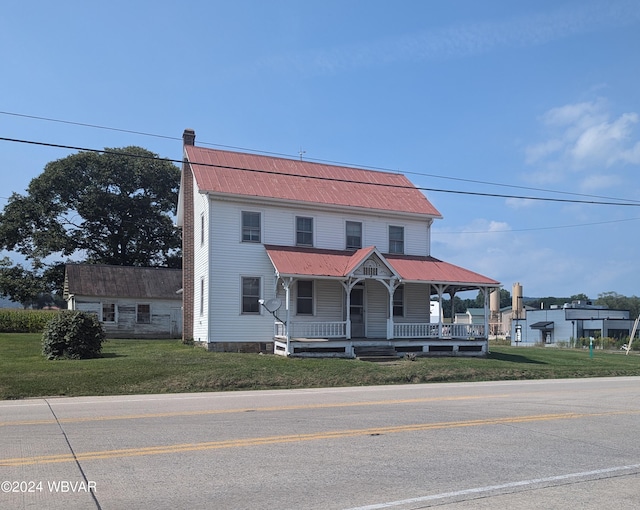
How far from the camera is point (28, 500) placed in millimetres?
6230

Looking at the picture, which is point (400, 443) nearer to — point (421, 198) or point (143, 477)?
point (143, 477)

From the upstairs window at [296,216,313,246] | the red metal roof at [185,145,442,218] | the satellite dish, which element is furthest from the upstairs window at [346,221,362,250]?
the satellite dish

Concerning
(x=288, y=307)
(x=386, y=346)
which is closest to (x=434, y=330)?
(x=386, y=346)

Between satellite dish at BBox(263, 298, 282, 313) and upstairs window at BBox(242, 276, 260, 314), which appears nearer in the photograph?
satellite dish at BBox(263, 298, 282, 313)

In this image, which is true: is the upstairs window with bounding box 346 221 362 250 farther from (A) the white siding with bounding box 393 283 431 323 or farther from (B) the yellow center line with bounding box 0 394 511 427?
(B) the yellow center line with bounding box 0 394 511 427

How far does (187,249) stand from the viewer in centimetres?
3072

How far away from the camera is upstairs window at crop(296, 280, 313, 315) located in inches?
1085

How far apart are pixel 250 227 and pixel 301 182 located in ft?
12.8

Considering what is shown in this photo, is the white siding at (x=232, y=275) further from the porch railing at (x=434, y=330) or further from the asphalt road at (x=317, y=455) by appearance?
the asphalt road at (x=317, y=455)

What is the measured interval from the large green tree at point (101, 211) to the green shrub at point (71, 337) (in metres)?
33.0

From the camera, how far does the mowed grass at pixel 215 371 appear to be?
56.9 feet

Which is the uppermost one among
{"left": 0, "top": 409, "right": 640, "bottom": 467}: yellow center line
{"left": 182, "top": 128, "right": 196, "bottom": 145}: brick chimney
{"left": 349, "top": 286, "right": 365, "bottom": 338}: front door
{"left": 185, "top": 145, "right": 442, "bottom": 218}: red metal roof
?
{"left": 182, "top": 128, "right": 196, "bottom": 145}: brick chimney

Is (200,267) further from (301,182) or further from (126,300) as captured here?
(126,300)

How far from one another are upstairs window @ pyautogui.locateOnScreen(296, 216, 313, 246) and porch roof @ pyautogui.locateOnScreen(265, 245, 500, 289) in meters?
0.46
